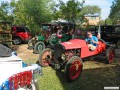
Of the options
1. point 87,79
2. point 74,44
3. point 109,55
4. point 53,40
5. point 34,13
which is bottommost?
point 87,79

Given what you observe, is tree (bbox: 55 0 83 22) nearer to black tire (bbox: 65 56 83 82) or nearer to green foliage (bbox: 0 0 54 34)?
green foliage (bbox: 0 0 54 34)

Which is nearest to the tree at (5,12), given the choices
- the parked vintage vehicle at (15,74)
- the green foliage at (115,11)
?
the parked vintage vehicle at (15,74)

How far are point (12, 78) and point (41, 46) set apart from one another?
12.6 meters

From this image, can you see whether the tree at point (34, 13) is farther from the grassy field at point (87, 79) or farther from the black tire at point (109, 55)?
the grassy field at point (87, 79)

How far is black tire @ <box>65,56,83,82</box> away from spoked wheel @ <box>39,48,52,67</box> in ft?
7.10

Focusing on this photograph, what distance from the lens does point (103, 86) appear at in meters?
8.25

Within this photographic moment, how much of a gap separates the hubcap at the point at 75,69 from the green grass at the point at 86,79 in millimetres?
200

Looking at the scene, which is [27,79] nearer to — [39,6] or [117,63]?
[117,63]

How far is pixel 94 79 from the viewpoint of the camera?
30.1ft

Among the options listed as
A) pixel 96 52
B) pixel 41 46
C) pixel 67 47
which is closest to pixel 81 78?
pixel 67 47

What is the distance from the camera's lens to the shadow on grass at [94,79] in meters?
8.30

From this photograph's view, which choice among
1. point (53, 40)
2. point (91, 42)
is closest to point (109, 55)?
point (91, 42)

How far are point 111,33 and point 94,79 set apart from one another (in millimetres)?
11129

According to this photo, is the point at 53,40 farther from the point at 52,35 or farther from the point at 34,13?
the point at 34,13
